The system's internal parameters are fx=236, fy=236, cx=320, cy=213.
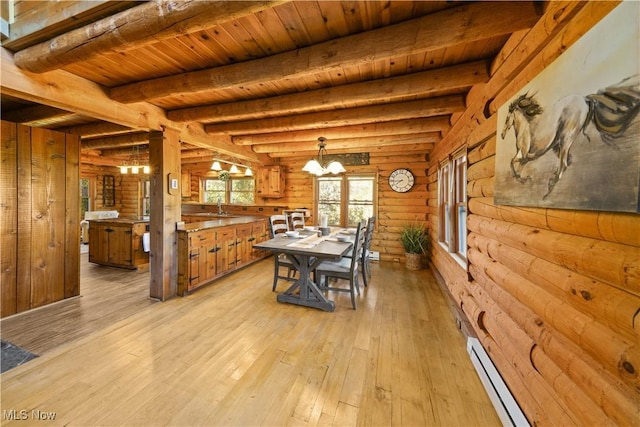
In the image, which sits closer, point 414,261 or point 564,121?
point 564,121

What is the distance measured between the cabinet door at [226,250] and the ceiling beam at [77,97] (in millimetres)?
1513

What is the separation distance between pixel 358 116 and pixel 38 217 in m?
4.02

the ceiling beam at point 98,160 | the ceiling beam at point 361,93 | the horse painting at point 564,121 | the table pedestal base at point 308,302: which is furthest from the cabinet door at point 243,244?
the ceiling beam at point 98,160

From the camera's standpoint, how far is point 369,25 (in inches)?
64.1

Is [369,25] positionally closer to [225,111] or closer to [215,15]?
[215,15]

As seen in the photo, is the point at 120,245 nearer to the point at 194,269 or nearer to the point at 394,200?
the point at 194,269

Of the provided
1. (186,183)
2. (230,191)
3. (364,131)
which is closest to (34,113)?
(186,183)

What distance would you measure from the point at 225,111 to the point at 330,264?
93.2 inches

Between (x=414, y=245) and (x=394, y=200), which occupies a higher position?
(x=394, y=200)

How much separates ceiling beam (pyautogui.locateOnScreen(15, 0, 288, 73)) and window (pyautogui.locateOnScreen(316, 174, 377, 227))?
429 centimetres

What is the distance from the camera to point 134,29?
57.0 inches

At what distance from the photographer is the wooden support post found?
10.00ft

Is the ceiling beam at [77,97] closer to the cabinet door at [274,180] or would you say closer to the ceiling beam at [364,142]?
the ceiling beam at [364,142]

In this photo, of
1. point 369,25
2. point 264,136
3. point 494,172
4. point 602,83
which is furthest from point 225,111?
point 602,83
